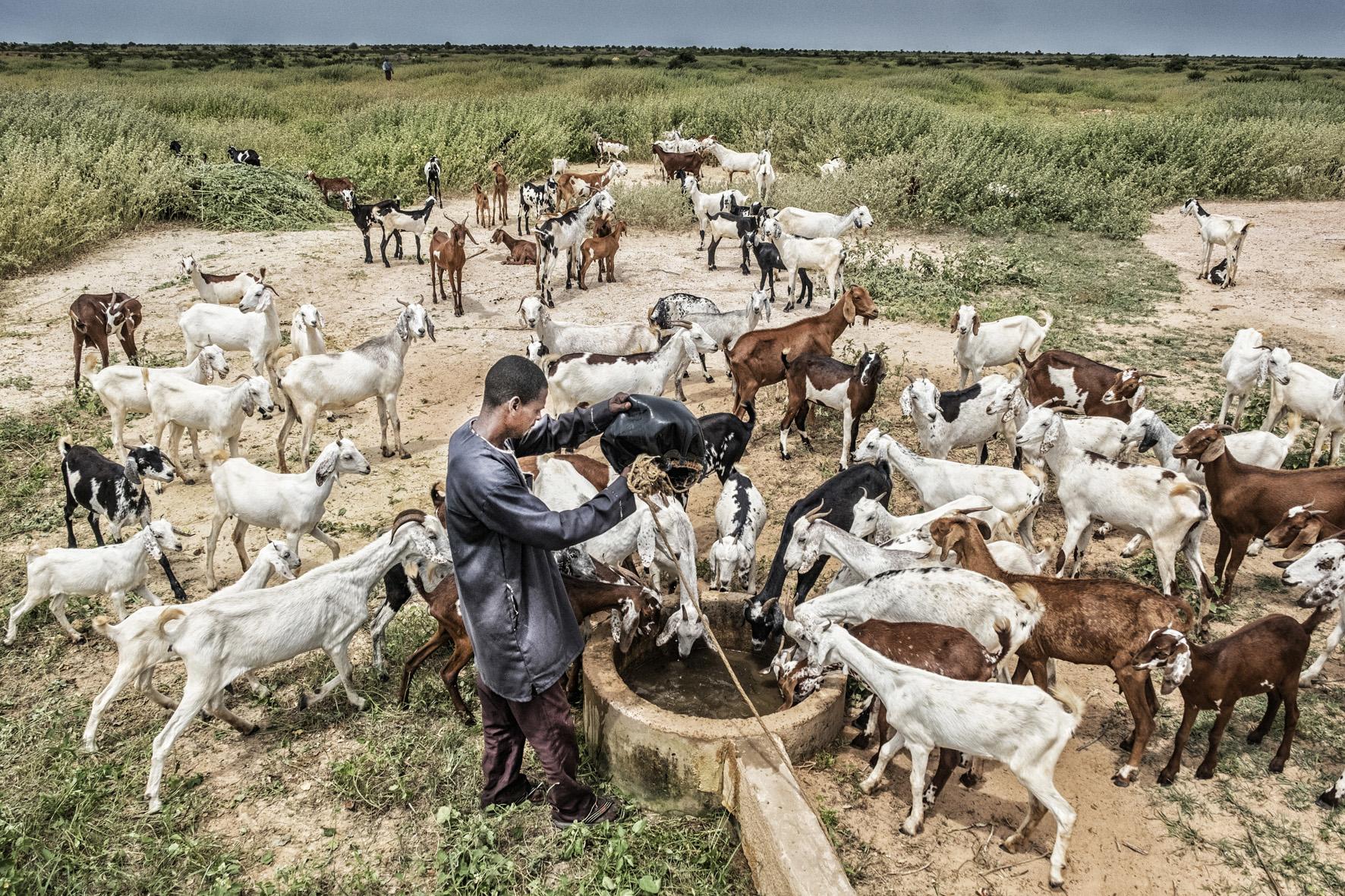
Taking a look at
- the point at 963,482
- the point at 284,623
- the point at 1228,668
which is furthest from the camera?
the point at 963,482

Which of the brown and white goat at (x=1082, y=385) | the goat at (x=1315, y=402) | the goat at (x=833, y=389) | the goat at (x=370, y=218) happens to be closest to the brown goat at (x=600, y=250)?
the goat at (x=370, y=218)

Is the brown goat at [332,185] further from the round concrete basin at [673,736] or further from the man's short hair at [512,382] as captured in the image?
the man's short hair at [512,382]

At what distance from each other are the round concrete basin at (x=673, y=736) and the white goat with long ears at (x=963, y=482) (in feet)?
8.16

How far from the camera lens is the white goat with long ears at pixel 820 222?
1549 cm

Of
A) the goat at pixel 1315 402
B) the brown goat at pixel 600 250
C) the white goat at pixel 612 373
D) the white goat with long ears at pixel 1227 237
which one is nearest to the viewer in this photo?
the goat at pixel 1315 402

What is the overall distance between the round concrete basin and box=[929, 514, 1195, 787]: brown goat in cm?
126

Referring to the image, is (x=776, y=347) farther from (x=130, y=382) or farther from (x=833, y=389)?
(x=130, y=382)

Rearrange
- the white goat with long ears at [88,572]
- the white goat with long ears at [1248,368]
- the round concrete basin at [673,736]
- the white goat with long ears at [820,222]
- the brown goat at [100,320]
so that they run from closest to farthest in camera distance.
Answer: the round concrete basin at [673,736], the white goat with long ears at [88,572], the white goat with long ears at [1248,368], the brown goat at [100,320], the white goat with long ears at [820,222]

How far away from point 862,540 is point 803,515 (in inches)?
19.9

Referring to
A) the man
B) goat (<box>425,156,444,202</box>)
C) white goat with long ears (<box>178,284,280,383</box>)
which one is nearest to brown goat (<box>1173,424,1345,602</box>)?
the man

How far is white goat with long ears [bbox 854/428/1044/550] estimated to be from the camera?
22.8ft

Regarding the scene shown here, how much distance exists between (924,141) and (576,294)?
1066 centimetres

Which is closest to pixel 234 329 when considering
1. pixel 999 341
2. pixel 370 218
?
pixel 370 218

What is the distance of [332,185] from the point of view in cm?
1897
